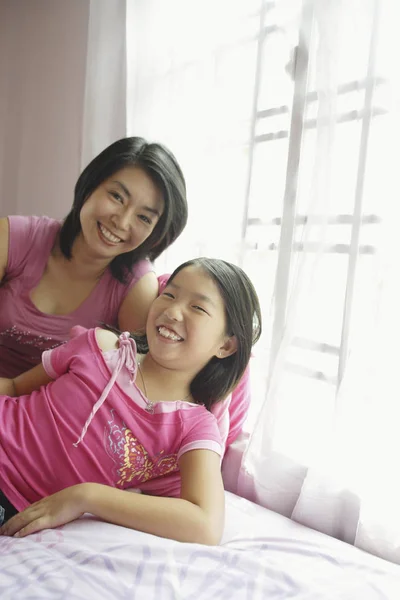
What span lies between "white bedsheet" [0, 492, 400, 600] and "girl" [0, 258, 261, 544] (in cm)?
5

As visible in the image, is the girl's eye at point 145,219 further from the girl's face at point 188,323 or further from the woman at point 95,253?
the girl's face at point 188,323

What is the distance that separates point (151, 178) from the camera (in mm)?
1513

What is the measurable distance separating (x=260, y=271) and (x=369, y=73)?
0.57 metres

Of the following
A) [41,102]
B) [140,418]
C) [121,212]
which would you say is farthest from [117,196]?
[41,102]

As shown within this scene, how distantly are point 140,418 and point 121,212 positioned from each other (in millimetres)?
565

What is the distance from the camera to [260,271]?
1581 millimetres

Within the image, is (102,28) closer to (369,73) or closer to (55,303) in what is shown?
(55,303)

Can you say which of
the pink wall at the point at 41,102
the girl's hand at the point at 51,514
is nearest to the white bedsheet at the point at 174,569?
the girl's hand at the point at 51,514

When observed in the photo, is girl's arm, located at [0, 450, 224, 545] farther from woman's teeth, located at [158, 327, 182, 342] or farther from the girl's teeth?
the girl's teeth

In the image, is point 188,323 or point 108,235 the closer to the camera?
point 188,323

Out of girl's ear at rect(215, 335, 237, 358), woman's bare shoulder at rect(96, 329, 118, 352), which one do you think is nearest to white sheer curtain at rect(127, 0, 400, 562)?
girl's ear at rect(215, 335, 237, 358)

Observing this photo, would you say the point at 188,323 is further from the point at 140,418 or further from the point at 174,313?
the point at 140,418

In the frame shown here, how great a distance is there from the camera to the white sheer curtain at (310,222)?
118 cm

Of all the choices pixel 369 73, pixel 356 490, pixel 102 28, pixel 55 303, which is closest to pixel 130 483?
pixel 356 490
